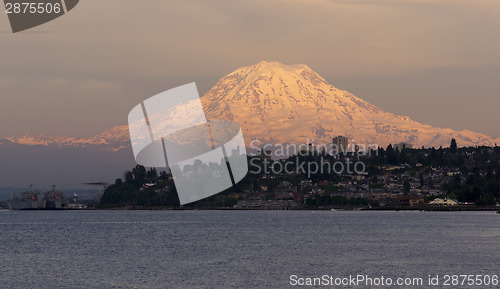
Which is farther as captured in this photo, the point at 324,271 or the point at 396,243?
the point at 396,243

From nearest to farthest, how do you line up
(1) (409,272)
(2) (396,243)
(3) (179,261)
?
(1) (409,272) < (3) (179,261) < (2) (396,243)

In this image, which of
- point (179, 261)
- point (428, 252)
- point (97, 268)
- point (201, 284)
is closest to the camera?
point (201, 284)

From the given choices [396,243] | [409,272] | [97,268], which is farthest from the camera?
[396,243]

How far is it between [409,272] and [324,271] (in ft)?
27.1

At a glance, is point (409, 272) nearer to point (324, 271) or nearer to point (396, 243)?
point (324, 271)

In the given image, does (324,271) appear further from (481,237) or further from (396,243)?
(481,237)

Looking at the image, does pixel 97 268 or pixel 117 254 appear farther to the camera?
pixel 117 254

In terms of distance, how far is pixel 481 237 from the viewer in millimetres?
125750

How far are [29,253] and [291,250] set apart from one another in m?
34.3

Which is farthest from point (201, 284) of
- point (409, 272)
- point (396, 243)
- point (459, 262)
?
point (396, 243)

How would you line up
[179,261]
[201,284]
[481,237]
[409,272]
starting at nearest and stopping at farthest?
1. [201,284]
2. [409,272]
3. [179,261]
4. [481,237]

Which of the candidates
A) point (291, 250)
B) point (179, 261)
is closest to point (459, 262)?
point (291, 250)

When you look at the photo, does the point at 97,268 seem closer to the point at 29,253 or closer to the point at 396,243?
the point at 29,253

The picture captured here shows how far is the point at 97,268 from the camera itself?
265ft
